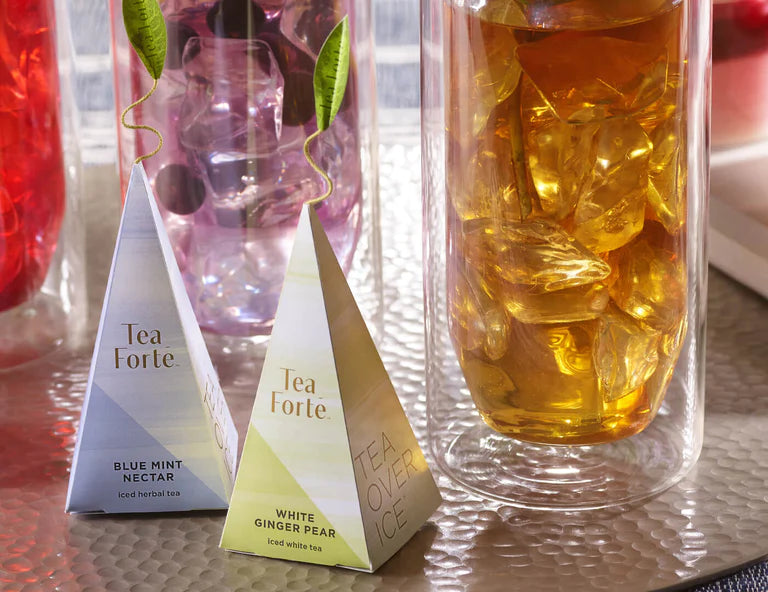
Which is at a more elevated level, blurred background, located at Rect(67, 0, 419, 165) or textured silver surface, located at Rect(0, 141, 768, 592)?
blurred background, located at Rect(67, 0, 419, 165)

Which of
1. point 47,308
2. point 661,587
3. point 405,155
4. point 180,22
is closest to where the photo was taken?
point 661,587

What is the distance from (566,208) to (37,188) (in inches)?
12.9

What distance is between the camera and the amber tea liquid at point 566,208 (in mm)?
537

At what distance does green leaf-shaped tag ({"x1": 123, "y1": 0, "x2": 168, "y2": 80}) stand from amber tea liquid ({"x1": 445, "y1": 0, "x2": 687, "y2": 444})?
12 centimetres

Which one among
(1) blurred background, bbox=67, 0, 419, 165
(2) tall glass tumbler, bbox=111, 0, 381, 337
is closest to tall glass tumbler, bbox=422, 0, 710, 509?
(2) tall glass tumbler, bbox=111, 0, 381, 337

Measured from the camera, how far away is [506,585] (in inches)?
20.8

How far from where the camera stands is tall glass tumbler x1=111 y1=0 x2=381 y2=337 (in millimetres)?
692

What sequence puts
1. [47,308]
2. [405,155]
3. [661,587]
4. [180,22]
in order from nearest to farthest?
[661,587] → [180,22] → [47,308] → [405,155]

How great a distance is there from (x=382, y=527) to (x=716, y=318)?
31cm

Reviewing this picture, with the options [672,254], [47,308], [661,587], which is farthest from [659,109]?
[47,308]

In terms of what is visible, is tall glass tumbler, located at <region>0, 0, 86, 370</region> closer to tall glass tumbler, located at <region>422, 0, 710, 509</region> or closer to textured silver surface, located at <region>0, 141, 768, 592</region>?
textured silver surface, located at <region>0, 141, 768, 592</region>

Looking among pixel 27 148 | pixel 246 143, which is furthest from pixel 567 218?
pixel 27 148

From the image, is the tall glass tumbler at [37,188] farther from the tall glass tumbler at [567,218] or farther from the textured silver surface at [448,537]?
the tall glass tumbler at [567,218]

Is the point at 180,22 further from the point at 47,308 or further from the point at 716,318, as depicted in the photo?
the point at 716,318
